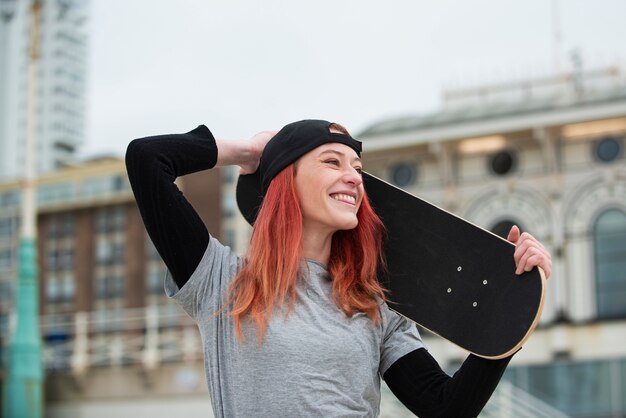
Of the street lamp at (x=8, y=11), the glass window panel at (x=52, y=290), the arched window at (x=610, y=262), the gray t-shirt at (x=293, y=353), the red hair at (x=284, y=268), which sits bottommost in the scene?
the glass window panel at (x=52, y=290)

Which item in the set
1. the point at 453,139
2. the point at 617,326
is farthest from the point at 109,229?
the point at 617,326

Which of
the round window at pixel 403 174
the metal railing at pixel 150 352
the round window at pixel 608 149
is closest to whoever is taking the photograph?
the metal railing at pixel 150 352

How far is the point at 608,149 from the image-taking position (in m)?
21.3

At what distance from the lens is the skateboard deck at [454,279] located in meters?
2.35

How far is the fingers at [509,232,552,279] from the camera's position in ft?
7.61

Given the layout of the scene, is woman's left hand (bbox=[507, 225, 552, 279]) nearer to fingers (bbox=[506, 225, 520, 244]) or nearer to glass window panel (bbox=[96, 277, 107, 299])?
fingers (bbox=[506, 225, 520, 244])

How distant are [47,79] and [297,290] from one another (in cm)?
8071

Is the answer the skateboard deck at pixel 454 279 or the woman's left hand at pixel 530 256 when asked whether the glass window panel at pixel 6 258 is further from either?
the woman's left hand at pixel 530 256

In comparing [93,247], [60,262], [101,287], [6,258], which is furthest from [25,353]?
[6,258]

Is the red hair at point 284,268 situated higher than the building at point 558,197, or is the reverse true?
the red hair at point 284,268

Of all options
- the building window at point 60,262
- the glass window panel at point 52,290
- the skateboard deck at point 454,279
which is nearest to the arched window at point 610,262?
the skateboard deck at point 454,279

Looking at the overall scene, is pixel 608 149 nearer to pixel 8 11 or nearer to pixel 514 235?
pixel 8 11

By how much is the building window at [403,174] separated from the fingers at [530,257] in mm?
20623

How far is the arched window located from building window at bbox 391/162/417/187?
3.97 metres
